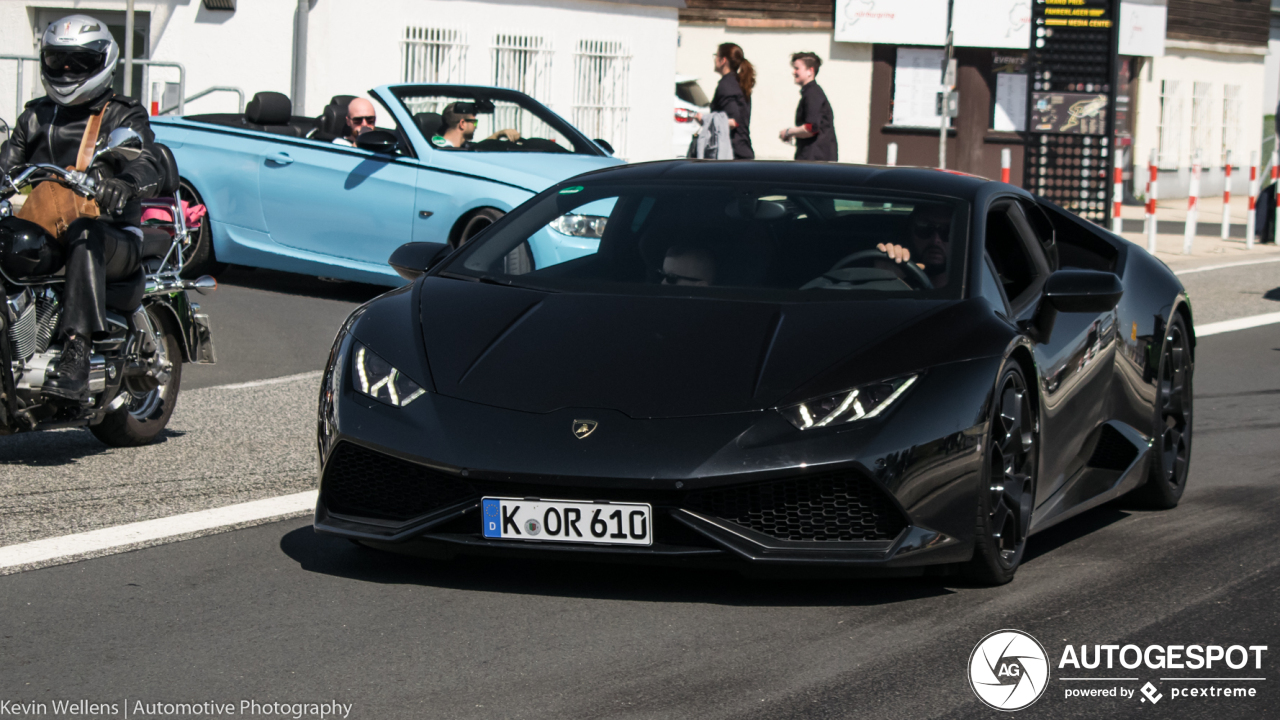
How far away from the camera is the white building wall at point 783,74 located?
32969 millimetres

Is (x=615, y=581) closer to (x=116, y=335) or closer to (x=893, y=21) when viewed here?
(x=116, y=335)

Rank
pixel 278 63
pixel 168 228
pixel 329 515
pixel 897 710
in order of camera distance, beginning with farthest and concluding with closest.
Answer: pixel 278 63, pixel 168 228, pixel 329 515, pixel 897 710

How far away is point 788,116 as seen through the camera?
3400cm

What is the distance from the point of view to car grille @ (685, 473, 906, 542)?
15.2 feet

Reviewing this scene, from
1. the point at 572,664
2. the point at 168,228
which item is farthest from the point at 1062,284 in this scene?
the point at 168,228

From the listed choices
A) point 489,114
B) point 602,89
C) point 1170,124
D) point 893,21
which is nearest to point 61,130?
point 489,114

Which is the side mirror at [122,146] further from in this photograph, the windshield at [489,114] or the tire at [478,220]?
the windshield at [489,114]

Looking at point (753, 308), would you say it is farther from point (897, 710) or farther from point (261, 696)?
point (261, 696)

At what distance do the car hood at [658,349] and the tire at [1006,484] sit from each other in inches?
11.4

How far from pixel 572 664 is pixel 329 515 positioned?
113 centimetres

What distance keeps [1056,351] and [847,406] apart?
121 centimetres

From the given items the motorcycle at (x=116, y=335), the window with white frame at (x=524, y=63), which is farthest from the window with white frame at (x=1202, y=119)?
the motorcycle at (x=116, y=335)

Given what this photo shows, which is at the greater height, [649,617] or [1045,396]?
[1045,396]

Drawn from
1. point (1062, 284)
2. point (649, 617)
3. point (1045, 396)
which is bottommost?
point (649, 617)
